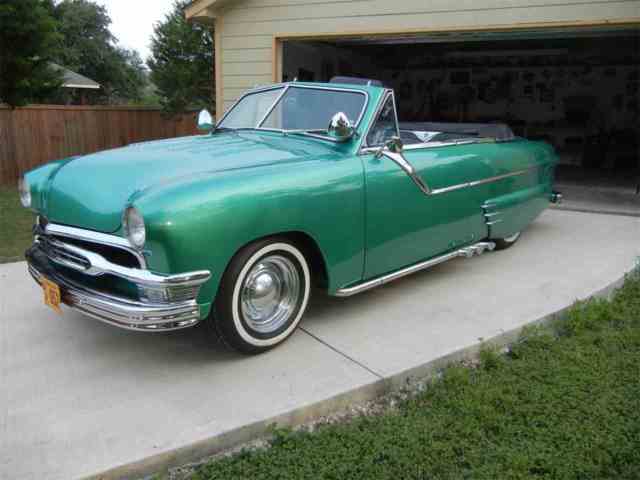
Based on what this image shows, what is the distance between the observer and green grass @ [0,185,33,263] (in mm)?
5516

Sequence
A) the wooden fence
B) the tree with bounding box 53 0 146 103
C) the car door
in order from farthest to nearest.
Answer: the tree with bounding box 53 0 146 103
the wooden fence
the car door

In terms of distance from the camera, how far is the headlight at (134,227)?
8.85 ft

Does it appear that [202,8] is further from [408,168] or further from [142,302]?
[142,302]

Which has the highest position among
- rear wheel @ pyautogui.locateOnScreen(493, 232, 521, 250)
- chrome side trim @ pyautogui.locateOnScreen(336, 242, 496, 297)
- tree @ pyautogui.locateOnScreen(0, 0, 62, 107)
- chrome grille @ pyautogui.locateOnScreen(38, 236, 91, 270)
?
tree @ pyautogui.locateOnScreen(0, 0, 62, 107)

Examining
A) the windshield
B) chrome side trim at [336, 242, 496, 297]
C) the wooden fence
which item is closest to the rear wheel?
chrome side trim at [336, 242, 496, 297]

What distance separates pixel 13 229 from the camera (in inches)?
261

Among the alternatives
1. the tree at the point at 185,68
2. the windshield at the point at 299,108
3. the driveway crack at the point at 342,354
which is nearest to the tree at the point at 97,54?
the tree at the point at 185,68

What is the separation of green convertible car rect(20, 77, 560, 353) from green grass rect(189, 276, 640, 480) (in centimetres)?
83

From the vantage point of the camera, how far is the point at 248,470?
239cm

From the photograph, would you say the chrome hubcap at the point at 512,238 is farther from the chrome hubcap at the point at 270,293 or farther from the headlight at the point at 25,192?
the headlight at the point at 25,192

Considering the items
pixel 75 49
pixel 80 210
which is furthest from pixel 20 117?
pixel 75 49

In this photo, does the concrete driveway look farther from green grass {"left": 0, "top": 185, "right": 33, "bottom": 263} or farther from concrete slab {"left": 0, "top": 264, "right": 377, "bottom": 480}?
green grass {"left": 0, "top": 185, "right": 33, "bottom": 263}

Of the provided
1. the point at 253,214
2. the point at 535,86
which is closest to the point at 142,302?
the point at 253,214

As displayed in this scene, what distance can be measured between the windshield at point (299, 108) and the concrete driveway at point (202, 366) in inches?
52.7
